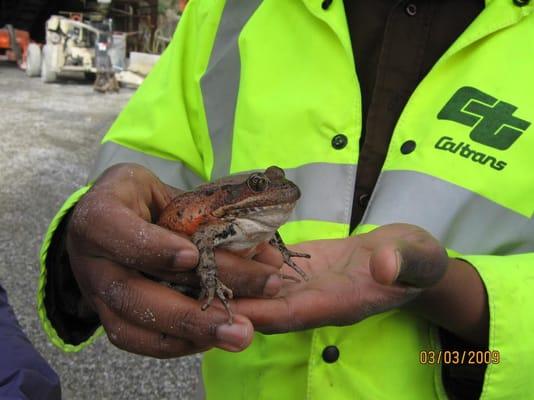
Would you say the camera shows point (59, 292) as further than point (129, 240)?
Yes

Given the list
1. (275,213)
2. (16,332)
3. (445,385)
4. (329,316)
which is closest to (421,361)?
(445,385)

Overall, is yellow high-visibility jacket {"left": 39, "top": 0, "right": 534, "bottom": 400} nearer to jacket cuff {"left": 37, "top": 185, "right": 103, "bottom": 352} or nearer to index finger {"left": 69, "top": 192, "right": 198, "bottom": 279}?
jacket cuff {"left": 37, "top": 185, "right": 103, "bottom": 352}

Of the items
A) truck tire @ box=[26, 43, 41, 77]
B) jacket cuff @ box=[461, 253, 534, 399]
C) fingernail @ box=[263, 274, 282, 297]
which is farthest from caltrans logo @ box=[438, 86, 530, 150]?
truck tire @ box=[26, 43, 41, 77]

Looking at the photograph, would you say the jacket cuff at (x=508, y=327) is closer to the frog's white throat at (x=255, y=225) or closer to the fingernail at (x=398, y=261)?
the fingernail at (x=398, y=261)

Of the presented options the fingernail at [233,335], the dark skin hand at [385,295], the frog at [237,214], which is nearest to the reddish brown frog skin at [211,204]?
the frog at [237,214]

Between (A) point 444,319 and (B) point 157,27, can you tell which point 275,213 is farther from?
(B) point 157,27

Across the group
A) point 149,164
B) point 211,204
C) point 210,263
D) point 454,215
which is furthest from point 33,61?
point 454,215

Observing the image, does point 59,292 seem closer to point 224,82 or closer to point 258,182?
point 258,182
